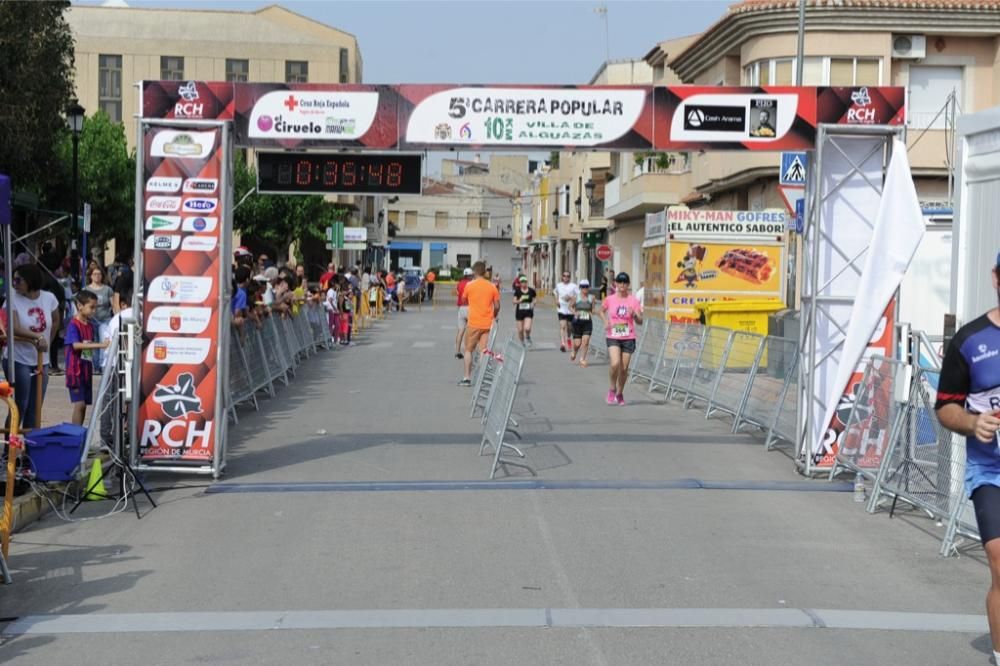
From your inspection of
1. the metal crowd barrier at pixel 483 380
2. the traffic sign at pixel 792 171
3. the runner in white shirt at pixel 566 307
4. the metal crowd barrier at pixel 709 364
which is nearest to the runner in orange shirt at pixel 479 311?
the metal crowd barrier at pixel 483 380

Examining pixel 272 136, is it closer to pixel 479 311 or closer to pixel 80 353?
pixel 80 353

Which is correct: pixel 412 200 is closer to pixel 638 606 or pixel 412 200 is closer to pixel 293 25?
pixel 293 25

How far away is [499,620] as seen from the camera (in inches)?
254

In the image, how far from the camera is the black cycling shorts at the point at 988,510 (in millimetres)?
5219

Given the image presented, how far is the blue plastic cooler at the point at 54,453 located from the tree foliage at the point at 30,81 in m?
19.8

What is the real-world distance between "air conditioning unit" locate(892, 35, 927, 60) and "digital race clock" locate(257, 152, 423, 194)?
2068 cm

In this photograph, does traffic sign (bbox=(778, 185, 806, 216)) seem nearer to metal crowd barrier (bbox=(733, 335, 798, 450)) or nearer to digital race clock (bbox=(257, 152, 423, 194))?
metal crowd barrier (bbox=(733, 335, 798, 450))

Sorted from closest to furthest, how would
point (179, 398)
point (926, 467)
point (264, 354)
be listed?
point (926, 467) < point (179, 398) < point (264, 354)

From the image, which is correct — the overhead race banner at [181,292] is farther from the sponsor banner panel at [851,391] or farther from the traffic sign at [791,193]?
the traffic sign at [791,193]

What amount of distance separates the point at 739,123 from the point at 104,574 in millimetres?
6666

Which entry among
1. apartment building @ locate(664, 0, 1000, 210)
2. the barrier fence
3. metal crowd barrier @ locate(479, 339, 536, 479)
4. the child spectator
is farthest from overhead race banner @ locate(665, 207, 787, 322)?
the child spectator

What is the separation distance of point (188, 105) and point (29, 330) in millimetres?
2546

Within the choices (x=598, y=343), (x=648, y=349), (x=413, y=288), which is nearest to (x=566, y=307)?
(x=598, y=343)

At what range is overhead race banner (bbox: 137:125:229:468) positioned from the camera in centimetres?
1057
